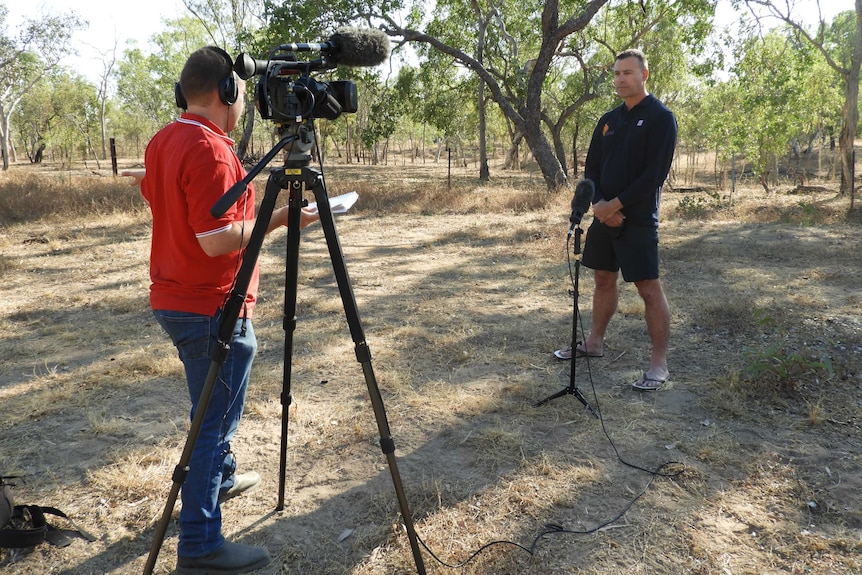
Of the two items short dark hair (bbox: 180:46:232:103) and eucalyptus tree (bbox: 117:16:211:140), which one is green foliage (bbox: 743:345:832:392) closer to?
short dark hair (bbox: 180:46:232:103)

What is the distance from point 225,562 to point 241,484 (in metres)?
0.67

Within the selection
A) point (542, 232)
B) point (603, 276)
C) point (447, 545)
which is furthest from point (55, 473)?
point (542, 232)

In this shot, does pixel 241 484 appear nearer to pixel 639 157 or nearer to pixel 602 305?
pixel 602 305

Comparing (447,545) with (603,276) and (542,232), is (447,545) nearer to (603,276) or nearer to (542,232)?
(603,276)

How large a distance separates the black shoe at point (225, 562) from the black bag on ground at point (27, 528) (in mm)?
670

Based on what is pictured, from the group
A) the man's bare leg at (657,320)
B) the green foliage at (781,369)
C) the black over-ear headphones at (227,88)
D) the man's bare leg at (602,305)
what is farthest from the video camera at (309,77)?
the green foliage at (781,369)

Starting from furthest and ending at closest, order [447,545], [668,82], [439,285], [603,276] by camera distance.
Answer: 1. [668,82]
2. [439,285]
3. [603,276]
4. [447,545]

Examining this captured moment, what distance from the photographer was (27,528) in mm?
2455

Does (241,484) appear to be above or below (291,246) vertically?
below

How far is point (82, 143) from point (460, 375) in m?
54.2

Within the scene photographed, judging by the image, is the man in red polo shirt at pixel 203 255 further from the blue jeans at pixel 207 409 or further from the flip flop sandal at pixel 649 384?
the flip flop sandal at pixel 649 384

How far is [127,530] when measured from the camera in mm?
2561

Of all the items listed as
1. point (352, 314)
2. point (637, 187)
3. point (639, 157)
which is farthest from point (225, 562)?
point (639, 157)

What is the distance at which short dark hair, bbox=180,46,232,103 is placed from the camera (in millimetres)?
1883
